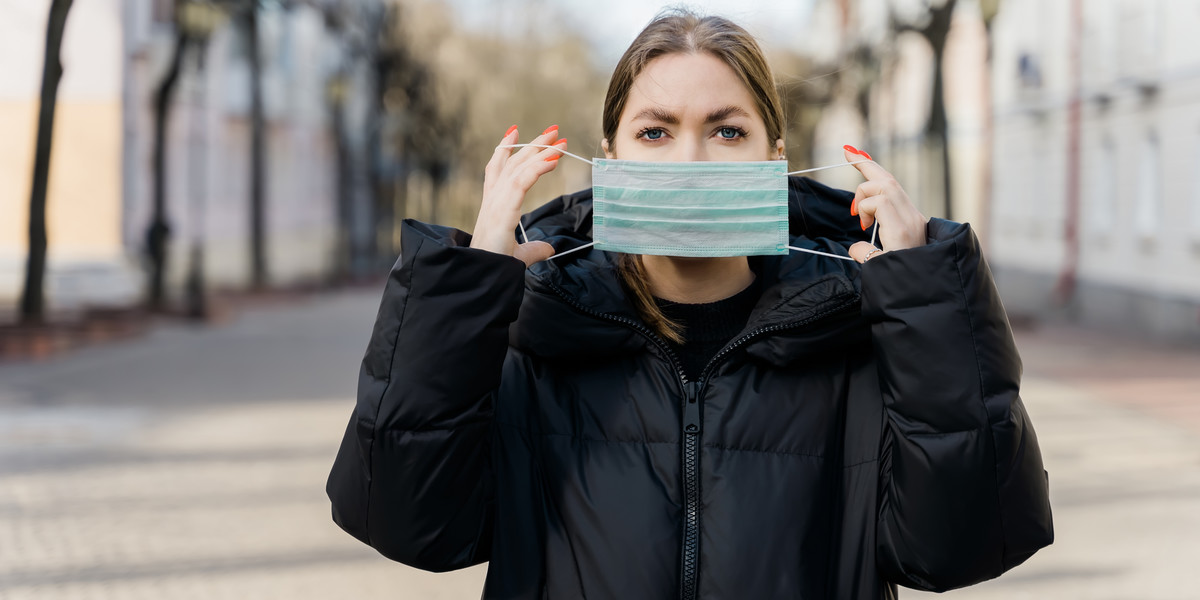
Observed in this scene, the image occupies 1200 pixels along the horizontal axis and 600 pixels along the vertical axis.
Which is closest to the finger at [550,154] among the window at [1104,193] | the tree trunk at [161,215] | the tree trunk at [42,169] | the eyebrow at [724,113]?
the eyebrow at [724,113]

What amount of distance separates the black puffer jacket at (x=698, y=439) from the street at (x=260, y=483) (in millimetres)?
3160

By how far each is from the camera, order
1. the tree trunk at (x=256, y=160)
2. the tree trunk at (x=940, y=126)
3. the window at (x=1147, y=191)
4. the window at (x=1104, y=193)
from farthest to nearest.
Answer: the tree trunk at (x=256, y=160) < the window at (x=1104, y=193) < the window at (x=1147, y=191) < the tree trunk at (x=940, y=126)

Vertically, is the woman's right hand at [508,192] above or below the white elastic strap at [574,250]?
above

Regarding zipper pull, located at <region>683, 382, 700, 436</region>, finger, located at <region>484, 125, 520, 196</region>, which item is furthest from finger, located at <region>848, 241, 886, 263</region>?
finger, located at <region>484, 125, 520, 196</region>

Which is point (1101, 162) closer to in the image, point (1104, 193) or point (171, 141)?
point (1104, 193)

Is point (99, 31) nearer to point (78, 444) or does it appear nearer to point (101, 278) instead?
point (101, 278)

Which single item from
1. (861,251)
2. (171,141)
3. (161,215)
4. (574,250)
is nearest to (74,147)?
(161,215)

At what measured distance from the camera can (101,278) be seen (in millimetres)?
21656

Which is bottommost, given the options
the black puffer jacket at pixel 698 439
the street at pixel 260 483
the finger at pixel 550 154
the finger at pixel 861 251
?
the street at pixel 260 483

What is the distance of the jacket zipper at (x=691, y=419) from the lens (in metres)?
2.22

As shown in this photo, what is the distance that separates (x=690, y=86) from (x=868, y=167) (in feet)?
1.17

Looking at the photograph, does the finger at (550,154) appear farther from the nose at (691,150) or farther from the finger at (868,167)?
the finger at (868,167)

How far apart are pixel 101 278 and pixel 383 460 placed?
825 inches

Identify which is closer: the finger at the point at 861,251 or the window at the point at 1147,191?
the finger at the point at 861,251
